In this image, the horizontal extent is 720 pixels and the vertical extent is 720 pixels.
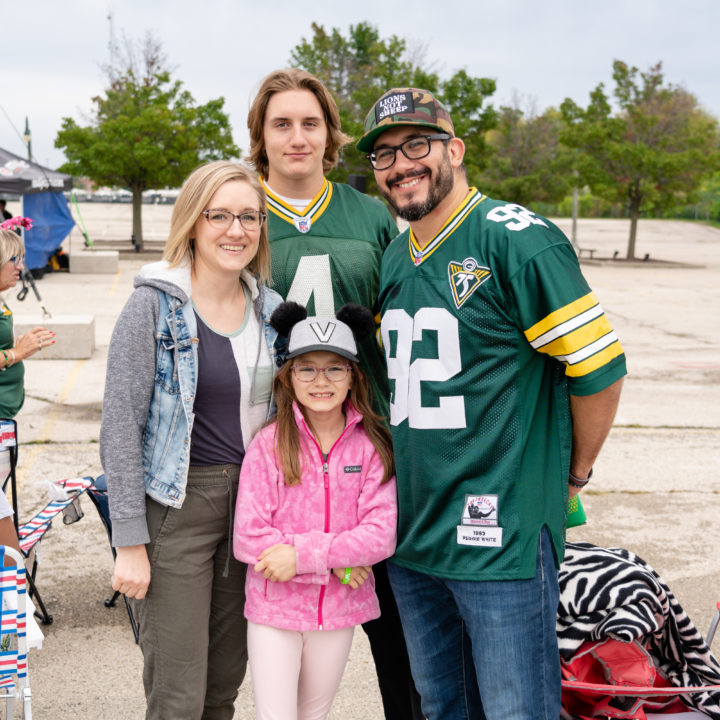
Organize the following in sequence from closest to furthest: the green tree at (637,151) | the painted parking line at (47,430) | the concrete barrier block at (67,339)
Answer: the painted parking line at (47,430) < the concrete barrier block at (67,339) < the green tree at (637,151)

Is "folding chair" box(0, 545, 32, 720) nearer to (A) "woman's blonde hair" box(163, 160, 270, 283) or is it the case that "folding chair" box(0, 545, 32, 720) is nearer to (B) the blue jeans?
(A) "woman's blonde hair" box(163, 160, 270, 283)

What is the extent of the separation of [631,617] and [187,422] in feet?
5.03

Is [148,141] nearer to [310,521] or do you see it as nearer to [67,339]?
[67,339]

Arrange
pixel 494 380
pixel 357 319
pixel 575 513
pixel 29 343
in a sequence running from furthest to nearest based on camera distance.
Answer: pixel 29 343 → pixel 575 513 → pixel 357 319 → pixel 494 380

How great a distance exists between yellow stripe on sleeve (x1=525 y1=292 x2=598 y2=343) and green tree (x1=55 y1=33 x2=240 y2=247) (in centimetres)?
2308

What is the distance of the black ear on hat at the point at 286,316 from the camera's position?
2512 mm

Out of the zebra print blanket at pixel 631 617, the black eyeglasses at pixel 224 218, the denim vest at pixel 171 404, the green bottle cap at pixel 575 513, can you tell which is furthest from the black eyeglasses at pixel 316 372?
the zebra print blanket at pixel 631 617

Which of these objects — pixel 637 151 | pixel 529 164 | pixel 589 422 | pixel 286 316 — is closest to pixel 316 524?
pixel 286 316

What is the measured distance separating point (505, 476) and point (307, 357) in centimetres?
74

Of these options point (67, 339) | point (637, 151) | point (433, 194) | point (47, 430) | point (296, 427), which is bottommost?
point (47, 430)

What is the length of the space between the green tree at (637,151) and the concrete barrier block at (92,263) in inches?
635

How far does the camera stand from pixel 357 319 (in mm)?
2623

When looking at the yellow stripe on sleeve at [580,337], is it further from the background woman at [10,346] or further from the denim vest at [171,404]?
the background woman at [10,346]

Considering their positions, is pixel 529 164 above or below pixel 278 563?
above
